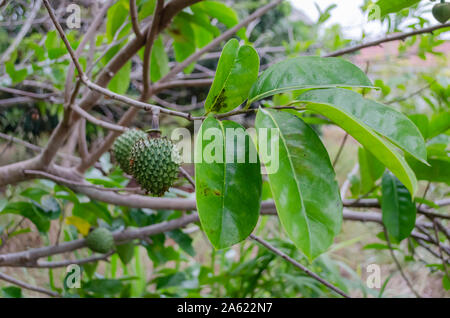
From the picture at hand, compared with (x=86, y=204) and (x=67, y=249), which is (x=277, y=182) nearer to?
(x=86, y=204)

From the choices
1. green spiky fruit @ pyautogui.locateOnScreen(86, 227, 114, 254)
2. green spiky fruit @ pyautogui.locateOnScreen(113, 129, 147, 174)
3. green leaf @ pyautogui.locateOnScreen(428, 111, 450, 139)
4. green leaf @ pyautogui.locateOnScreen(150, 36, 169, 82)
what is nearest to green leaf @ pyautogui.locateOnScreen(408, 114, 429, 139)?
green leaf @ pyautogui.locateOnScreen(428, 111, 450, 139)

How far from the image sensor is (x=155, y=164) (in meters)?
0.74

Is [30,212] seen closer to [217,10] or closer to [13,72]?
[13,72]

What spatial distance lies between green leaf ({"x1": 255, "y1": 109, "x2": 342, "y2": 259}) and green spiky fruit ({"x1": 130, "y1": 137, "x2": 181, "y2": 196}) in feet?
0.98

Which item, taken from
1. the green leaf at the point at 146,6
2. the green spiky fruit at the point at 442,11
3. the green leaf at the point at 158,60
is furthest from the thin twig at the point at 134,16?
the green spiky fruit at the point at 442,11

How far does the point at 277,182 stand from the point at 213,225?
0.10 meters

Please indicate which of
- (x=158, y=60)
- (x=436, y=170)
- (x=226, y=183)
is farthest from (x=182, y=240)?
(x=226, y=183)

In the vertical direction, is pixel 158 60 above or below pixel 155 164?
above

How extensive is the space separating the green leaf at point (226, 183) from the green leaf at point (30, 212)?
0.95 meters

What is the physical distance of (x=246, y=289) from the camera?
6.15 ft

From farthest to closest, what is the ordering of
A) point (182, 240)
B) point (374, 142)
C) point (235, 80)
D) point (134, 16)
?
point (182, 240), point (134, 16), point (235, 80), point (374, 142)

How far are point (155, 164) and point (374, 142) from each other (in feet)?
1.46

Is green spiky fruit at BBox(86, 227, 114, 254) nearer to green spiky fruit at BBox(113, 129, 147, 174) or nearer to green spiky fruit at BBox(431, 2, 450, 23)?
green spiky fruit at BBox(113, 129, 147, 174)
